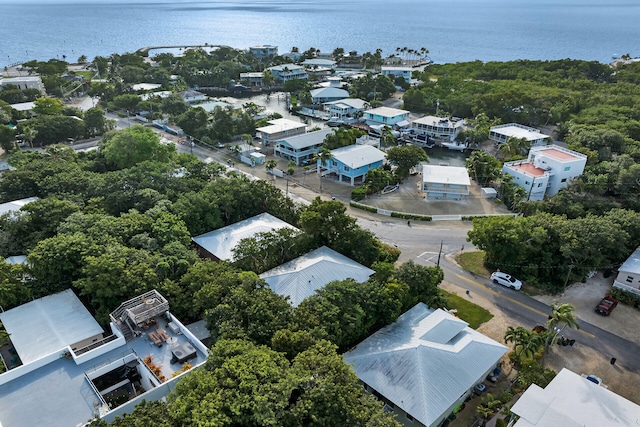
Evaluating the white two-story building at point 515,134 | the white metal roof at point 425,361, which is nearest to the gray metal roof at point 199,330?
the white metal roof at point 425,361

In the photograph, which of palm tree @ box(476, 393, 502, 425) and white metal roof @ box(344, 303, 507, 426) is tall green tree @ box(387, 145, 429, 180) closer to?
white metal roof @ box(344, 303, 507, 426)

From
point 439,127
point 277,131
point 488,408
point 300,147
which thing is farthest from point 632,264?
point 277,131

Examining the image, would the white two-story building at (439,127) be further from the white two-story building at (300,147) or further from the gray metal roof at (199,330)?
the gray metal roof at (199,330)

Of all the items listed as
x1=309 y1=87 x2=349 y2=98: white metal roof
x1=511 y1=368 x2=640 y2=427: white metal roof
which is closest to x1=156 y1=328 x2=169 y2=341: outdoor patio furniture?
x1=511 y1=368 x2=640 y2=427: white metal roof

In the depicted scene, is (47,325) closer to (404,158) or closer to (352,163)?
(352,163)

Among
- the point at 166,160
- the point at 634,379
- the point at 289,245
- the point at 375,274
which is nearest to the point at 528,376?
the point at 634,379

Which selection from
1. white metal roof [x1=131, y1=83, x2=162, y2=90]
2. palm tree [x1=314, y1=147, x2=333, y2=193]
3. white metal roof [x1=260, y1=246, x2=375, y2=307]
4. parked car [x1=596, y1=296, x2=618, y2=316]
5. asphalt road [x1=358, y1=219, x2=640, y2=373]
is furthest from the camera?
white metal roof [x1=131, y1=83, x2=162, y2=90]

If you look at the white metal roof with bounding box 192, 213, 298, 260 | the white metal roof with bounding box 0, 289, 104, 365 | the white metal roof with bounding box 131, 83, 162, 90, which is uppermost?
the white metal roof with bounding box 131, 83, 162, 90
